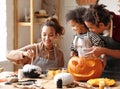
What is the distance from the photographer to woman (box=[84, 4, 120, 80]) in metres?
1.46

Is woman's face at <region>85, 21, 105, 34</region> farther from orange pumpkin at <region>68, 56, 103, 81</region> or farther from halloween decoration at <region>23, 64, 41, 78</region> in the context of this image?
halloween decoration at <region>23, 64, 41, 78</region>

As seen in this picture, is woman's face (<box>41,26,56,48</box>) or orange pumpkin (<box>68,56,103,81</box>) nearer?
orange pumpkin (<box>68,56,103,81</box>)

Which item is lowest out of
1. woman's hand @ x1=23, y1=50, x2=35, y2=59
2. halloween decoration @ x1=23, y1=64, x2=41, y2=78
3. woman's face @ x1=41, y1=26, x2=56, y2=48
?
halloween decoration @ x1=23, y1=64, x2=41, y2=78

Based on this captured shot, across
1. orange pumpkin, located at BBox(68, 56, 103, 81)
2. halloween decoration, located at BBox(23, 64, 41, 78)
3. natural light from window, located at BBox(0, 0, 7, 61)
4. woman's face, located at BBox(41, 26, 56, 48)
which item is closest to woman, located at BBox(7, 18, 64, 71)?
woman's face, located at BBox(41, 26, 56, 48)

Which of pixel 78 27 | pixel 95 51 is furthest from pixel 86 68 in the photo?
pixel 78 27

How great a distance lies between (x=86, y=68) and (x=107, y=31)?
12.4 inches

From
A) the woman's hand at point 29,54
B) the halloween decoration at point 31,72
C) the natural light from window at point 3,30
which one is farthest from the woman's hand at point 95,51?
the natural light from window at point 3,30

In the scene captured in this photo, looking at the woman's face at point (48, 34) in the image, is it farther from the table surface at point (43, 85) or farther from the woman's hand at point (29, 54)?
the table surface at point (43, 85)

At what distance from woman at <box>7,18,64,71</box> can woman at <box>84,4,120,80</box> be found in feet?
1.45

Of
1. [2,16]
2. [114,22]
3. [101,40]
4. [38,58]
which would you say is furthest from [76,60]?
[2,16]

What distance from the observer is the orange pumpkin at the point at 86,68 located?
1.45m

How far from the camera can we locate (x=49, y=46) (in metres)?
1.99

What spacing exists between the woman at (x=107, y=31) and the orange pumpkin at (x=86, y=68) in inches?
2.2

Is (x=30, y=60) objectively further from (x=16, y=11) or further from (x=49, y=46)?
(x=16, y=11)
